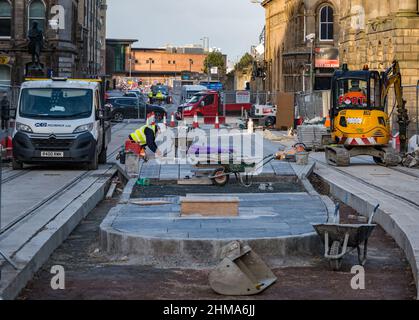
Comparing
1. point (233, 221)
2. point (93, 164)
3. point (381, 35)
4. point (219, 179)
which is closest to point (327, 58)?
point (381, 35)

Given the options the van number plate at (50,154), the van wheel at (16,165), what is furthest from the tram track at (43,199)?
the van number plate at (50,154)

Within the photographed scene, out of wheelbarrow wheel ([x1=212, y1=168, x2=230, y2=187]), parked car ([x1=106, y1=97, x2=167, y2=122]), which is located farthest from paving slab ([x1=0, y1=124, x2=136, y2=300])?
parked car ([x1=106, y1=97, x2=167, y2=122])

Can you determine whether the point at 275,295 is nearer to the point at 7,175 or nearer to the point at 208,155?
the point at 208,155

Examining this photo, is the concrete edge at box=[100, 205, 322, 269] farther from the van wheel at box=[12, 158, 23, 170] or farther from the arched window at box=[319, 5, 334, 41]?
the arched window at box=[319, 5, 334, 41]

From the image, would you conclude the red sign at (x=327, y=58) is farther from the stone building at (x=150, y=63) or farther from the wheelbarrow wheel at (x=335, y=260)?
the stone building at (x=150, y=63)

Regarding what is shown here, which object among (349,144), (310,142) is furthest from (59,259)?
(310,142)

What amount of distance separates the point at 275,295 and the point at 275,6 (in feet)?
284

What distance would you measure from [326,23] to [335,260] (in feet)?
225

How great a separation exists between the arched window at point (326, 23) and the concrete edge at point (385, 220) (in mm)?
57557

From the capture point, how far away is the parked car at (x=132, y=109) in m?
62.7

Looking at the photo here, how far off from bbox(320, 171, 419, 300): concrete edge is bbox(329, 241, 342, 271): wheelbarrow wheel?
87cm

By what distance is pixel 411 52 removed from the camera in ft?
146

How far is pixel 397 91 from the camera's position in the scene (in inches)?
1175
